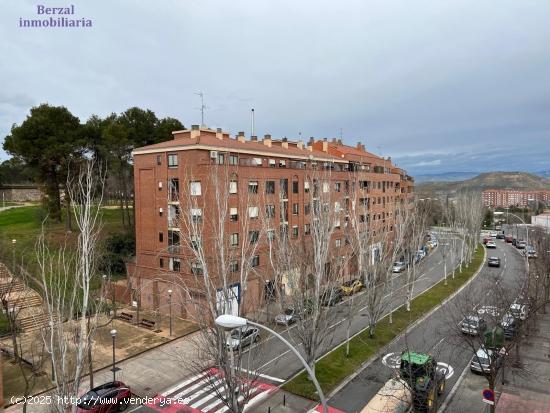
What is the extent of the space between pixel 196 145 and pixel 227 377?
60.4 feet

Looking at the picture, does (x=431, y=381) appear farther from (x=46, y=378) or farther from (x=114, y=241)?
(x=114, y=241)

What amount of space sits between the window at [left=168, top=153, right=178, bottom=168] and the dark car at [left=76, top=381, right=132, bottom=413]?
1610cm

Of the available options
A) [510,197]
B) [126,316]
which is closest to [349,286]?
[126,316]

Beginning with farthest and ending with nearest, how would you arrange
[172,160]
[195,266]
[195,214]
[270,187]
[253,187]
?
1. [270,187]
2. [253,187]
3. [172,160]
4. [195,266]
5. [195,214]

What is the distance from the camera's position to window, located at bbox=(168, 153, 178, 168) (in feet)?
94.9

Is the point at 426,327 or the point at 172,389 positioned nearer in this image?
the point at 172,389

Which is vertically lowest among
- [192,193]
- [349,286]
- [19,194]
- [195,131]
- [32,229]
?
[349,286]

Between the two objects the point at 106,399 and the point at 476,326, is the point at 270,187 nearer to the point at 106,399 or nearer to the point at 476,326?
the point at 476,326

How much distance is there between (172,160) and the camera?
29.2m

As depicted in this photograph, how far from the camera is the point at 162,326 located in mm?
Result: 26906

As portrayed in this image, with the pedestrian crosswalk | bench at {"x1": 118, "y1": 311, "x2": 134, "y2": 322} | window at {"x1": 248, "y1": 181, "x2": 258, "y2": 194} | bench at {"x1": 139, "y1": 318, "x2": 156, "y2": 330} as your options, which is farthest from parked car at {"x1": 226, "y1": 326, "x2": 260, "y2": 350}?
window at {"x1": 248, "y1": 181, "x2": 258, "y2": 194}

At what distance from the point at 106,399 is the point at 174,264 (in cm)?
1392

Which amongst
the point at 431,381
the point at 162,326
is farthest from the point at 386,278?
the point at 162,326

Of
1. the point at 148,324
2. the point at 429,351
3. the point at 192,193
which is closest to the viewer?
the point at 429,351
